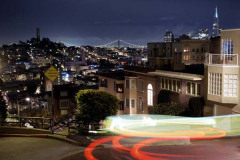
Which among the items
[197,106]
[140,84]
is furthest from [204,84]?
[140,84]

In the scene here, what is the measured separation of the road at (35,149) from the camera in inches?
445

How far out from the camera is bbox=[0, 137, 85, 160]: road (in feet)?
37.1

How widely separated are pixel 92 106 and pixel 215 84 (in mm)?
8312

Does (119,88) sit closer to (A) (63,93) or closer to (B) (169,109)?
(B) (169,109)

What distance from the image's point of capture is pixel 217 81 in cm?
2162

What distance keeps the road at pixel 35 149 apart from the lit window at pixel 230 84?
469 inches

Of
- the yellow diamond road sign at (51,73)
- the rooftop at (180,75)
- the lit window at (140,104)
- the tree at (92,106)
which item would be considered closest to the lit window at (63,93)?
the lit window at (140,104)

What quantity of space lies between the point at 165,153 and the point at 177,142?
4.95 feet

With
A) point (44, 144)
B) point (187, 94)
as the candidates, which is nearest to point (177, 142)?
point (44, 144)

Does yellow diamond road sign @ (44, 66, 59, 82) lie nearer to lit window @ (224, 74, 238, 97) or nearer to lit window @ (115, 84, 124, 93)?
lit window @ (224, 74, 238, 97)

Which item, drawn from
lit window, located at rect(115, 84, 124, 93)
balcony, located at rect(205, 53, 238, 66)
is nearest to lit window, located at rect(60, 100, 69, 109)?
lit window, located at rect(115, 84, 124, 93)

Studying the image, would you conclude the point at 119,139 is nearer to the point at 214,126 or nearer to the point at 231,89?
the point at 214,126

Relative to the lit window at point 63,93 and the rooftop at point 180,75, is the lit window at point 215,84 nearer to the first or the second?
the rooftop at point 180,75

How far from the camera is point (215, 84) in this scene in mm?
21969
